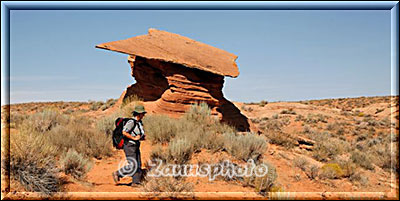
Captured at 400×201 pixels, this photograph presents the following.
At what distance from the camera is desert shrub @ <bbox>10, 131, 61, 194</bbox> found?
425cm

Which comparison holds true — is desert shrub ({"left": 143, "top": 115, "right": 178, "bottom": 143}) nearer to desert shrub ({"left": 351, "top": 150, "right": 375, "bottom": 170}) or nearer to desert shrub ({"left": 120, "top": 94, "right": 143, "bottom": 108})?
desert shrub ({"left": 120, "top": 94, "right": 143, "bottom": 108})

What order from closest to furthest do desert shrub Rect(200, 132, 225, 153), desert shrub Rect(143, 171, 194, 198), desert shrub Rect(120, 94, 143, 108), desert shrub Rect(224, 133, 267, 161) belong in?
desert shrub Rect(143, 171, 194, 198) → desert shrub Rect(224, 133, 267, 161) → desert shrub Rect(200, 132, 225, 153) → desert shrub Rect(120, 94, 143, 108)

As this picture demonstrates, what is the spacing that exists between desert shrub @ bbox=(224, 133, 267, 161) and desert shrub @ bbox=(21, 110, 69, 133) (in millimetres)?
5372

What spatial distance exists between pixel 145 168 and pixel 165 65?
17.4ft

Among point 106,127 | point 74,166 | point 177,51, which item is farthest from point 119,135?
point 177,51

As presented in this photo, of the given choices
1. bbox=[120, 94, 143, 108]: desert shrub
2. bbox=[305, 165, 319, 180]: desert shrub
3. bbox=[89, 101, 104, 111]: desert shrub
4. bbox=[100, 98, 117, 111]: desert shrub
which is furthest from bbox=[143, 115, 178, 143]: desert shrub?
bbox=[89, 101, 104, 111]: desert shrub

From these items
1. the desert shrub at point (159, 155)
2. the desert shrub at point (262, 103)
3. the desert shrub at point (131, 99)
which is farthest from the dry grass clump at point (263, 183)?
the desert shrub at point (262, 103)

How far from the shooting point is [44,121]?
835 cm

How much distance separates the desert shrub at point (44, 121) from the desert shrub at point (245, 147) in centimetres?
537

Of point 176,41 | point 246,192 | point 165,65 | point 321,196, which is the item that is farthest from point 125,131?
point 176,41

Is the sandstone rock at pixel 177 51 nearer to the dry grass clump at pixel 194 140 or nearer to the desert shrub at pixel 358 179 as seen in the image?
the dry grass clump at pixel 194 140

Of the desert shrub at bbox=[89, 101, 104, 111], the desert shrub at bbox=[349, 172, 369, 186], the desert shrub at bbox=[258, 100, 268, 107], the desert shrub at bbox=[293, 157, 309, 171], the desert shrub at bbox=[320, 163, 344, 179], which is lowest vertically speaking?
the desert shrub at bbox=[349, 172, 369, 186]

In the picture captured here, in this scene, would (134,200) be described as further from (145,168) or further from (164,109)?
(164,109)

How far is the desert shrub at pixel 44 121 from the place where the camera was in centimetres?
797
